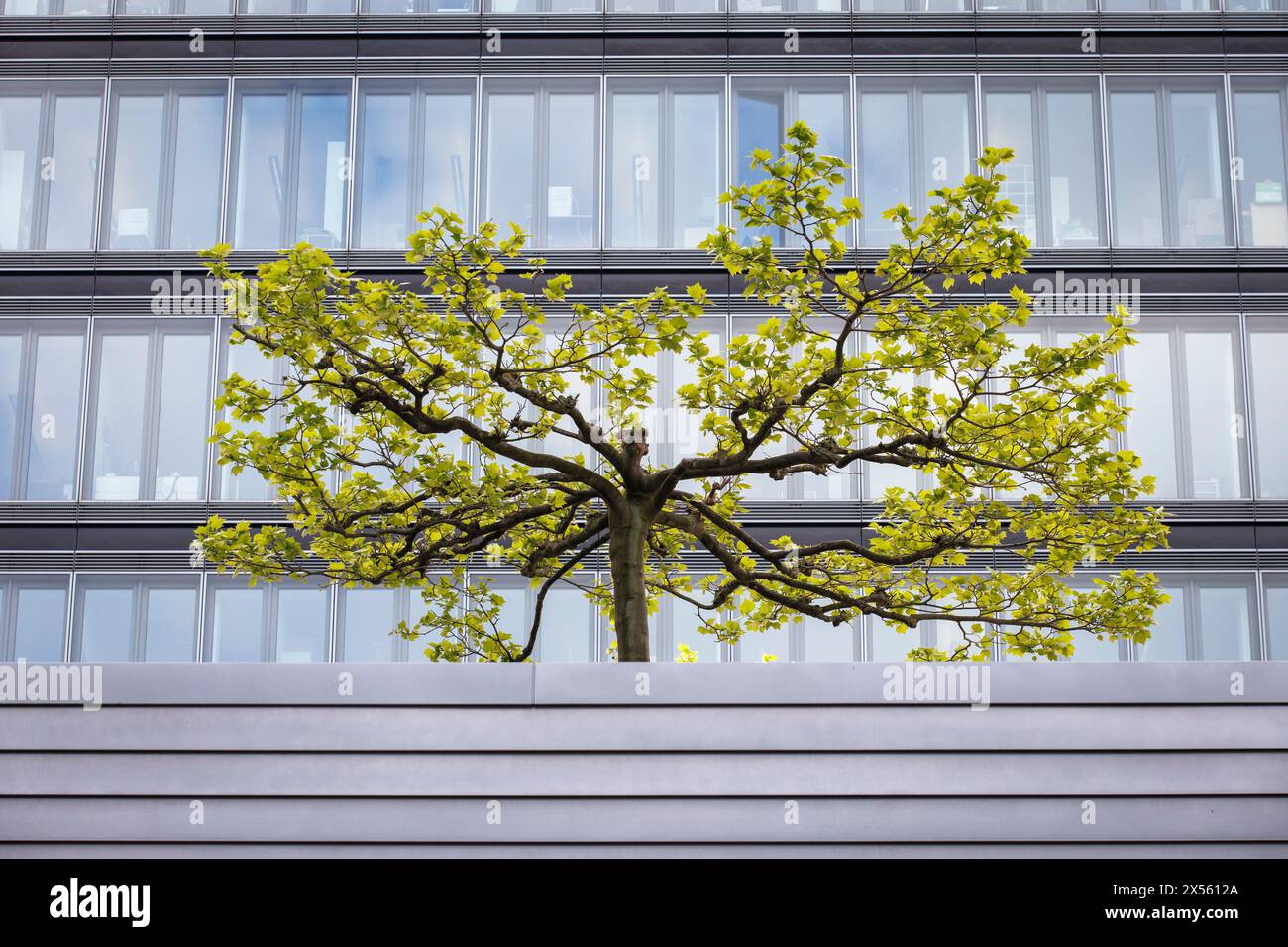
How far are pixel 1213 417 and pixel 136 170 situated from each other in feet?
60.5

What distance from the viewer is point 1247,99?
24.1 m

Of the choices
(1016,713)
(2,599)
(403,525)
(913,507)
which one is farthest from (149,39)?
(1016,713)

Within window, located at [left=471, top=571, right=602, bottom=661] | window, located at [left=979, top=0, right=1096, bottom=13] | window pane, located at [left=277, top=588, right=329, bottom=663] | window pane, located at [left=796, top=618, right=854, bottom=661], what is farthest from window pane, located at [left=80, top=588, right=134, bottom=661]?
window, located at [left=979, top=0, right=1096, bottom=13]

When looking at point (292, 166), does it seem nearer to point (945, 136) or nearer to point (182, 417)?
point (182, 417)

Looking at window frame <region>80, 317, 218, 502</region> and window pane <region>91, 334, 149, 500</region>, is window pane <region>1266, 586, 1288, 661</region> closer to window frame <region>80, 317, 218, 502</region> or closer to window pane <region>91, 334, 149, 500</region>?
window frame <region>80, 317, 218, 502</region>

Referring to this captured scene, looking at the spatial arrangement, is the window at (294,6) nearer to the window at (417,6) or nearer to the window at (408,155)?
A: the window at (417,6)

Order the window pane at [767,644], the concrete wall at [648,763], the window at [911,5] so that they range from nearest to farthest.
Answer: the concrete wall at [648,763], the window pane at [767,644], the window at [911,5]

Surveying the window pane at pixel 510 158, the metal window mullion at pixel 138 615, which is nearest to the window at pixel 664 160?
the window pane at pixel 510 158

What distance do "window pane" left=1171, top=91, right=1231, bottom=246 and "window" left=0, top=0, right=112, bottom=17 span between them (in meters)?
18.4

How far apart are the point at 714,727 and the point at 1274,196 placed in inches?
812

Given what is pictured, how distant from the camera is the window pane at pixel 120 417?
23203 millimetres

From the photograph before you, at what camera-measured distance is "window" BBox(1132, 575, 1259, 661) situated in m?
22.6

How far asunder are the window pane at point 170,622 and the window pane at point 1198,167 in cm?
1743

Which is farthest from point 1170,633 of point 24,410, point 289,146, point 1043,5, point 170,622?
point 24,410
